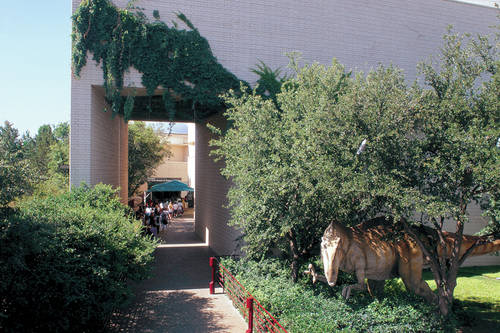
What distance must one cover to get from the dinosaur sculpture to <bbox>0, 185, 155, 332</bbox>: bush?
414cm

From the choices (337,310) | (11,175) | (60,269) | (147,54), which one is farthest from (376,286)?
(147,54)

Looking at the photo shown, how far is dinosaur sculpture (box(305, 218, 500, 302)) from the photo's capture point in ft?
25.0

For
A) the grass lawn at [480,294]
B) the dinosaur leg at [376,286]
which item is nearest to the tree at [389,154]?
the dinosaur leg at [376,286]

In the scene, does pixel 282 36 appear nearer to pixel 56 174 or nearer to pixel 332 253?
pixel 332 253

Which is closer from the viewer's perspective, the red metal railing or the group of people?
the red metal railing

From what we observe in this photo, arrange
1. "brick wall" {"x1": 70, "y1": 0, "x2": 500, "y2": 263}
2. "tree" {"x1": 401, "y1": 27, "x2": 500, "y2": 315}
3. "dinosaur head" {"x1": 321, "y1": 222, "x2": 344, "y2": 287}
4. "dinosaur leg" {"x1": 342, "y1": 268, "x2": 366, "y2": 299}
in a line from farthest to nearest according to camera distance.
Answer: "brick wall" {"x1": 70, "y1": 0, "x2": 500, "y2": 263} < "dinosaur leg" {"x1": 342, "y1": 268, "x2": 366, "y2": 299} < "dinosaur head" {"x1": 321, "y1": 222, "x2": 344, "y2": 287} < "tree" {"x1": 401, "y1": 27, "x2": 500, "y2": 315}

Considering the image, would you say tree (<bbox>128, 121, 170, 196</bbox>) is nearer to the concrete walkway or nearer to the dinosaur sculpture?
the concrete walkway

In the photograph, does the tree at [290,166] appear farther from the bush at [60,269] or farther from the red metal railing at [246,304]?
the bush at [60,269]

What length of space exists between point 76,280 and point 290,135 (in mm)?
5063

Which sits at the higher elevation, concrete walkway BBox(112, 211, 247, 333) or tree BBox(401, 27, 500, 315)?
tree BBox(401, 27, 500, 315)

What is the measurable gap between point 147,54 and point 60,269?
722cm

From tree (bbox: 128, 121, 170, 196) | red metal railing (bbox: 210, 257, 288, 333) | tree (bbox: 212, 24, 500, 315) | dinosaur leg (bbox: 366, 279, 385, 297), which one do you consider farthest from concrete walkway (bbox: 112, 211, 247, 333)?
tree (bbox: 128, 121, 170, 196)

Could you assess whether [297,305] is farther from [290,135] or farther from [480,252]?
[480,252]

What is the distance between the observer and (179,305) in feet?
32.7
